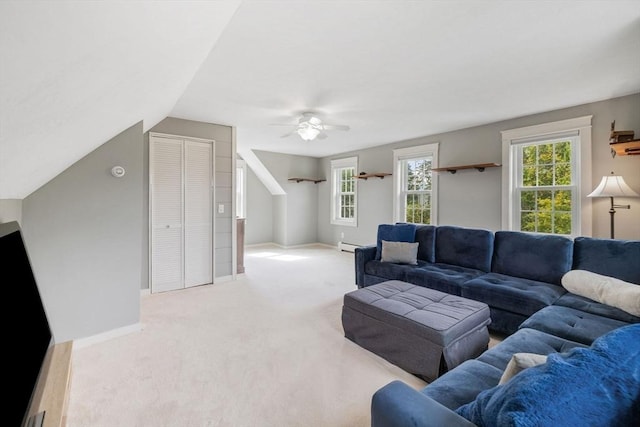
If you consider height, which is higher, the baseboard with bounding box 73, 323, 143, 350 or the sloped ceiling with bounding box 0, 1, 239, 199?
the sloped ceiling with bounding box 0, 1, 239, 199

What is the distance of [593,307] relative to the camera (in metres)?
2.12

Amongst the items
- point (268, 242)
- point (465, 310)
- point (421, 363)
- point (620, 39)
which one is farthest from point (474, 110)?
point (268, 242)

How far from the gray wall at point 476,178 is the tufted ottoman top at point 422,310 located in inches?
98.1

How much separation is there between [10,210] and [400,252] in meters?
3.51

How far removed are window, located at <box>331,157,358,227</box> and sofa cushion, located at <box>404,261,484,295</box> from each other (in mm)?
3447

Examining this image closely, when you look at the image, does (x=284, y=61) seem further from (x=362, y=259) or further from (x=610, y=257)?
(x=610, y=257)

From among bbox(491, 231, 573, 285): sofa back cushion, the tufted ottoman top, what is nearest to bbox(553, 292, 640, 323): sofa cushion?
bbox(491, 231, 573, 285): sofa back cushion

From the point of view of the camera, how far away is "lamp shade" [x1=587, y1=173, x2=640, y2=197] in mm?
2996

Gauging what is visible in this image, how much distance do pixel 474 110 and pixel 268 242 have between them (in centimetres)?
574

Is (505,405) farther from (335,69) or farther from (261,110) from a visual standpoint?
(261,110)

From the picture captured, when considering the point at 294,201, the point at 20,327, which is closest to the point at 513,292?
the point at 20,327

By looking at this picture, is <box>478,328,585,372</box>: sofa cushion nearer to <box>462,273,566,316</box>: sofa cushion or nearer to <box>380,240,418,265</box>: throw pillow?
<box>462,273,566,316</box>: sofa cushion

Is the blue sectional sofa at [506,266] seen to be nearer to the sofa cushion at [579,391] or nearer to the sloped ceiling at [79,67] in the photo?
the sofa cushion at [579,391]

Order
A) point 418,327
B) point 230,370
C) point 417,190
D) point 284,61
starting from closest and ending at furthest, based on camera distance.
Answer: point 418,327
point 230,370
point 284,61
point 417,190
